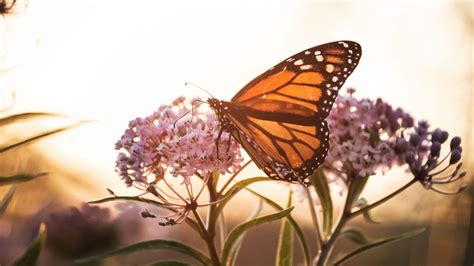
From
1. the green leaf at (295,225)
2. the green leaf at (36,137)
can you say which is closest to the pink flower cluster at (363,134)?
the green leaf at (295,225)

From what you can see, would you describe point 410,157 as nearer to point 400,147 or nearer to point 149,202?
point 400,147

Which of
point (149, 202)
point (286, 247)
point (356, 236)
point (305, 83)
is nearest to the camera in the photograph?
point (149, 202)

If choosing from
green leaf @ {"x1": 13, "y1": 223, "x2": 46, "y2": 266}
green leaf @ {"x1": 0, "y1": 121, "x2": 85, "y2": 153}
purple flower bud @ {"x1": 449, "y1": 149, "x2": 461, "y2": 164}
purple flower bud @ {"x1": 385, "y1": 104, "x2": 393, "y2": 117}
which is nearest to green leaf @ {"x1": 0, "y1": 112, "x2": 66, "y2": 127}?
green leaf @ {"x1": 0, "y1": 121, "x2": 85, "y2": 153}

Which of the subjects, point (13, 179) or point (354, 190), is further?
point (354, 190)

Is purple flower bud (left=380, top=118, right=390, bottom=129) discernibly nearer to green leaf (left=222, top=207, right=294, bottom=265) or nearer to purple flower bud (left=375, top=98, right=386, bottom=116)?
purple flower bud (left=375, top=98, right=386, bottom=116)

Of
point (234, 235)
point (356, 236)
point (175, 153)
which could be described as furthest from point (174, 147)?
point (356, 236)

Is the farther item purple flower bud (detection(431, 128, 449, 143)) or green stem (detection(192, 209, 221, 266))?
purple flower bud (detection(431, 128, 449, 143))

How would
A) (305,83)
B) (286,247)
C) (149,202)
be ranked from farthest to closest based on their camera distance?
(286,247) → (305,83) → (149,202)

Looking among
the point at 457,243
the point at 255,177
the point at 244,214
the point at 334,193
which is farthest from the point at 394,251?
the point at 255,177
